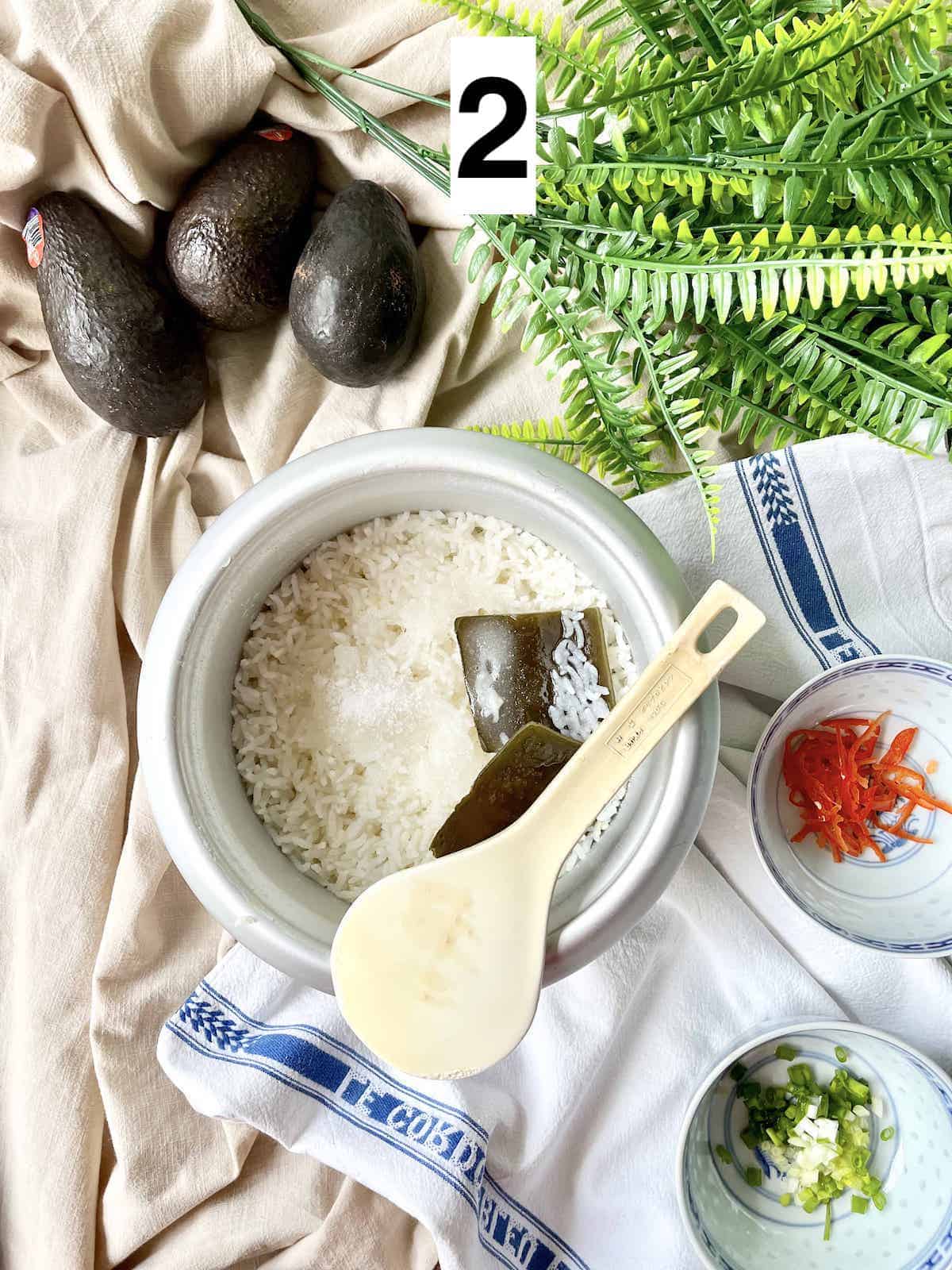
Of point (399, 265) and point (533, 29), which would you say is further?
point (399, 265)

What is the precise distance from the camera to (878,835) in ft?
3.15

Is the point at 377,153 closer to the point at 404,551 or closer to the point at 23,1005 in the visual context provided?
the point at 404,551

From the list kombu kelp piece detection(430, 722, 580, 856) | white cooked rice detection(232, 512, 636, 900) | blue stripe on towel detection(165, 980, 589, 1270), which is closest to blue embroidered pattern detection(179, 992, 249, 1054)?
blue stripe on towel detection(165, 980, 589, 1270)

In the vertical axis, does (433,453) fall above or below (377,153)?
below

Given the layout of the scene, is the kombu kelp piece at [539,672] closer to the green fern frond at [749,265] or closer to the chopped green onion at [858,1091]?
the green fern frond at [749,265]

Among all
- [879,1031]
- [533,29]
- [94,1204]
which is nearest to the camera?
[533,29]

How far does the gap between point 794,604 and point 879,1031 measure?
372mm

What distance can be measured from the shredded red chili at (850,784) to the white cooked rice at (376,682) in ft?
0.69

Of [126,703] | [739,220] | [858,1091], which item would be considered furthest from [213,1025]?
[739,220]

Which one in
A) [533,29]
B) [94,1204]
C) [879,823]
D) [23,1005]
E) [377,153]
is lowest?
[94,1204]

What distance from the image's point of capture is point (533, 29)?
75cm

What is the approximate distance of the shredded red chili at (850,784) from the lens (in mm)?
935

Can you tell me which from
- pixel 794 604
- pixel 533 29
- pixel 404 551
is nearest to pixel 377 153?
pixel 533 29

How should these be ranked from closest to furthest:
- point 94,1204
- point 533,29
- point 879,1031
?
point 533,29 < point 879,1031 < point 94,1204
